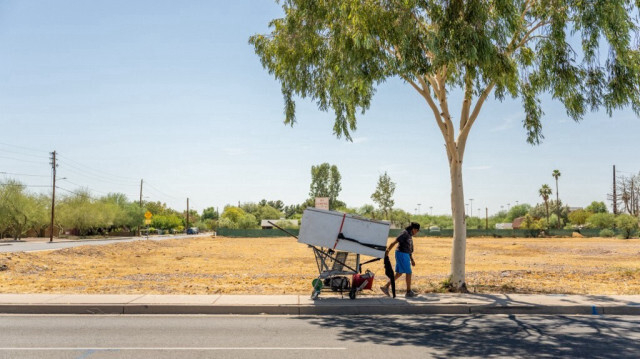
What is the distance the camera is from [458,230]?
13336 mm

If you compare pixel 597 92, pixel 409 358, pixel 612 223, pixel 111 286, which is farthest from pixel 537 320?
pixel 612 223

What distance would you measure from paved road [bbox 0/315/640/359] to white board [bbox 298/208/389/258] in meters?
1.68

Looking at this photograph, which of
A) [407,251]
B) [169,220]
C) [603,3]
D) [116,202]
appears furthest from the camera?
[169,220]

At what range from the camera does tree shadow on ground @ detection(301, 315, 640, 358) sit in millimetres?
7184

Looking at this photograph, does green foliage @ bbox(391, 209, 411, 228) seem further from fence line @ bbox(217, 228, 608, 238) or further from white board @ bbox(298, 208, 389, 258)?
white board @ bbox(298, 208, 389, 258)

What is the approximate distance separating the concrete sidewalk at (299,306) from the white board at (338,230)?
48.9 inches

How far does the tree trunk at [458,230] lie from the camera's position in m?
13.2

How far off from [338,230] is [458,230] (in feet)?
13.0

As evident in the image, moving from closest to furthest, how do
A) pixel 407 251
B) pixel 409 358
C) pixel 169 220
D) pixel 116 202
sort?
pixel 409 358 → pixel 407 251 → pixel 116 202 → pixel 169 220

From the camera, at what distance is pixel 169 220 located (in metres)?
119

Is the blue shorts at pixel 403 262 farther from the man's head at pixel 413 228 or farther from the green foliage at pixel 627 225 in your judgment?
the green foliage at pixel 627 225

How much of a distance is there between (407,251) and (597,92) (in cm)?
632

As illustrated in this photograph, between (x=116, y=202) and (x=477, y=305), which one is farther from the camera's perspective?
(x=116, y=202)

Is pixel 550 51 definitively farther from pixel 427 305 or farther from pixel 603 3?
pixel 427 305
